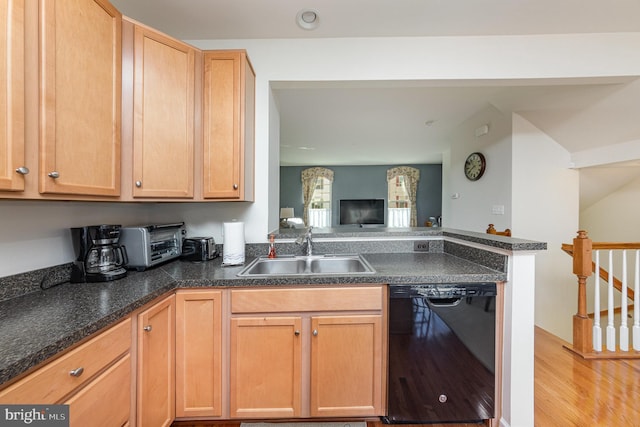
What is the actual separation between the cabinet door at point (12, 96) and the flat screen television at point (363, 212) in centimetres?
636

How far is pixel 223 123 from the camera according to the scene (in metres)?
1.54

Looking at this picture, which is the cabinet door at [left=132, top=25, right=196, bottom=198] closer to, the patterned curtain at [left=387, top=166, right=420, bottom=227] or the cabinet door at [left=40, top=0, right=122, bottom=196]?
the cabinet door at [left=40, top=0, right=122, bottom=196]

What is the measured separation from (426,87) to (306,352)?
2.50 meters

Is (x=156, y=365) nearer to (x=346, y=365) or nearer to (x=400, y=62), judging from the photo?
(x=346, y=365)

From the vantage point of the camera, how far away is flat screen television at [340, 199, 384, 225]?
694 cm

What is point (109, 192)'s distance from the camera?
1176mm

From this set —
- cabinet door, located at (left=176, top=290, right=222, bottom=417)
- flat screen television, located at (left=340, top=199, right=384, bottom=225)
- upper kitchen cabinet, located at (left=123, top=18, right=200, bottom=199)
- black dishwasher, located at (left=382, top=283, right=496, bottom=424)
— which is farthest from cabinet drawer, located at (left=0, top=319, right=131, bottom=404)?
flat screen television, located at (left=340, top=199, right=384, bottom=225)

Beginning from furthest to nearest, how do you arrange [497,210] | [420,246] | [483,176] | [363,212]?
[363,212] < [483,176] < [497,210] < [420,246]

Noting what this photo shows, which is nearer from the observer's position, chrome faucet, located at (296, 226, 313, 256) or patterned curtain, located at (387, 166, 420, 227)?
chrome faucet, located at (296, 226, 313, 256)

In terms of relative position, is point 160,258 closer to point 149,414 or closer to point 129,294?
point 129,294

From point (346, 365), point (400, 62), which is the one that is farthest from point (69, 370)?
point (400, 62)

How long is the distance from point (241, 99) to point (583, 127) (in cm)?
341

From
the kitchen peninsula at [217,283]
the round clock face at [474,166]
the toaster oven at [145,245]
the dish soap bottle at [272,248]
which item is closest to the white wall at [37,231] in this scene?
the kitchen peninsula at [217,283]

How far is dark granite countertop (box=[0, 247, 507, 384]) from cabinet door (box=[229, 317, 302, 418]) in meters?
0.23
